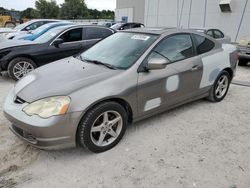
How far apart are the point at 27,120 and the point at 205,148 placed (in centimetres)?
221

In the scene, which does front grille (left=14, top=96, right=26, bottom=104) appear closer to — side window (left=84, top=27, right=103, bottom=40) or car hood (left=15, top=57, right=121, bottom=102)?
car hood (left=15, top=57, right=121, bottom=102)

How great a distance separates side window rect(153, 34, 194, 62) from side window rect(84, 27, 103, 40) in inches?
143

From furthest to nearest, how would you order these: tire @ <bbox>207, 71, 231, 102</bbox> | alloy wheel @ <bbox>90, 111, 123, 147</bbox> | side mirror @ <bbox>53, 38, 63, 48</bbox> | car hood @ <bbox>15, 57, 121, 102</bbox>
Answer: side mirror @ <bbox>53, 38, 63, 48</bbox>
tire @ <bbox>207, 71, 231, 102</bbox>
alloy wheel @ <bbox>90, 111, 123, 147</bbox>
car hood @ <bbox>15, 57, 121, 102</bbox>

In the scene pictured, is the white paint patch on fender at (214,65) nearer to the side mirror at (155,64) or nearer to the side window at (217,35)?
the side mirror at (155,64)

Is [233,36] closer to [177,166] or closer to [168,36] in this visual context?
[168,36]

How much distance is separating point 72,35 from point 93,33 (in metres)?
0.68

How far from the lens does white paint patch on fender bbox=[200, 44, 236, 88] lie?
162 inches

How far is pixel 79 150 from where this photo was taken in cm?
307

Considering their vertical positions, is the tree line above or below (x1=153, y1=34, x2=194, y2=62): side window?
above

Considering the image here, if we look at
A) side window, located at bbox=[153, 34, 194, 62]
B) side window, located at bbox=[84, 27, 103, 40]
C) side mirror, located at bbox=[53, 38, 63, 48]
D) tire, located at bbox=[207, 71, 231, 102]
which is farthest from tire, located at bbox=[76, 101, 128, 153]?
side window, located at bbox=[84, 27, 103, 40]

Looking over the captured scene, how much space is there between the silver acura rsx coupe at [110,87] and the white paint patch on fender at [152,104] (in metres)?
0.02

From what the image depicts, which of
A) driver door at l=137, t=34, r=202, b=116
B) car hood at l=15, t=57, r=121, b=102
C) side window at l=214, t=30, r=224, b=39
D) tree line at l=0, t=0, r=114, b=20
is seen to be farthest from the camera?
tree line at l=0, t=0, r=114, b=20

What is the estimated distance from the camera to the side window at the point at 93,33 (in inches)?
271

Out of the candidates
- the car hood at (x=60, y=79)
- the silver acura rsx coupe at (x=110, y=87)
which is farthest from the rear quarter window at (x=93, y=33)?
the car hood at (x=60, y=79)
